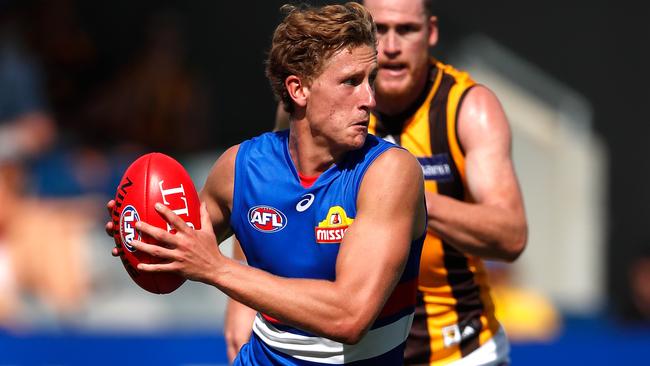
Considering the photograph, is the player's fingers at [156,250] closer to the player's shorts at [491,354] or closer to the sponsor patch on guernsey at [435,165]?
the sponsor patch on guernsey at [435,165]

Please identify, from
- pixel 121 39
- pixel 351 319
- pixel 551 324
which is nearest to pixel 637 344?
pixel 551 324

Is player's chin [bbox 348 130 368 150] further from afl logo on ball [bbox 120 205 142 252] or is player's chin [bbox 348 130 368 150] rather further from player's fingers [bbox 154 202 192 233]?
afl logo on ball [bbox 120 205 142 252]

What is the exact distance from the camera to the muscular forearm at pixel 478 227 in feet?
14.6

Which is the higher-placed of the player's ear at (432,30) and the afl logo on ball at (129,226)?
the player's ear at (432,30)

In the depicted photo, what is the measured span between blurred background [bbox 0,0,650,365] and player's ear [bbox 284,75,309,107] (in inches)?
192

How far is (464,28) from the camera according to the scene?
11453 millimetres

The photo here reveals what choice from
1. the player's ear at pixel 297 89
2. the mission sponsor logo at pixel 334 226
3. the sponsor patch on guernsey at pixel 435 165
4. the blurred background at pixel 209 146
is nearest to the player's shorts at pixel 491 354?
the sponsor patch on guernsey at pixel 435 165

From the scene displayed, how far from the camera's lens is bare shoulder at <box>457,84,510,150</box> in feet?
15.2

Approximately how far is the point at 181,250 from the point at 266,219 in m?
0.49

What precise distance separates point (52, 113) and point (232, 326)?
6.35 meters

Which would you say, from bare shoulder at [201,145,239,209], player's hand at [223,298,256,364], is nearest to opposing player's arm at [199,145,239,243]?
bare shoulder at [201,145,239,209]

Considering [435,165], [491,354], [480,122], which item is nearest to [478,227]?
[435,165]

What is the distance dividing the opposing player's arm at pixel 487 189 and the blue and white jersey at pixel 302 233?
0.63 m

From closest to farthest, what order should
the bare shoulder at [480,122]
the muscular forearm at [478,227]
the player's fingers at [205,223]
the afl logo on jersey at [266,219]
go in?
the player's fingers at [205,223]
the afl logo on jersey at [266,219]
the muscular forearm at [478,227]
the bare shoulder at [480,122]
